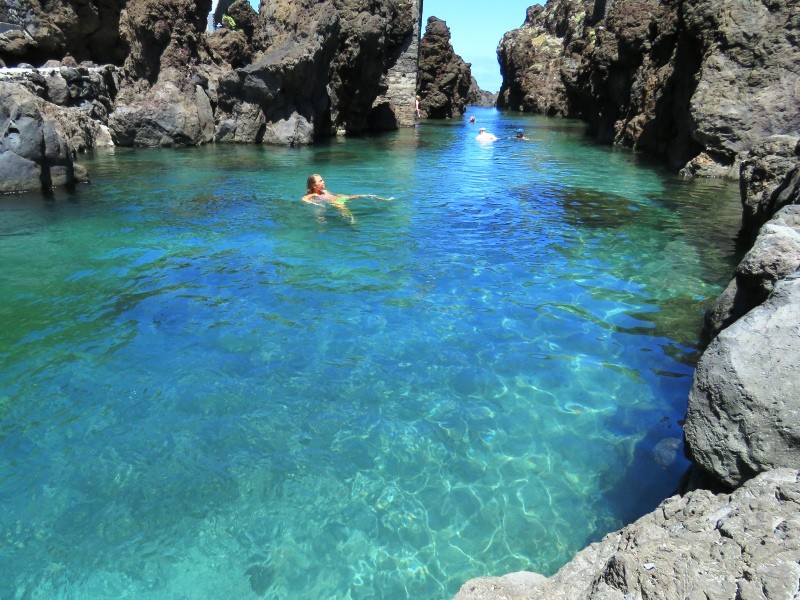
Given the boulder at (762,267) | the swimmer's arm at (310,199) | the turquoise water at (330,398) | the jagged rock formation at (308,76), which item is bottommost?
the turquoise water at (330,398)

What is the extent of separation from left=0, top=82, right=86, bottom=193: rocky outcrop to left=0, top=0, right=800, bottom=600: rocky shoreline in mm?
29

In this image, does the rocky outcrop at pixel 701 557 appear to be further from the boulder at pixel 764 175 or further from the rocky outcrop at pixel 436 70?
the rocky outcrop at pixel 436 70

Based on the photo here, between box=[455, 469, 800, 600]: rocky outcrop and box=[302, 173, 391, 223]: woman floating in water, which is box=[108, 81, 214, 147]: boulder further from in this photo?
box=[455, 469, 800, 600]: rocky outcrop

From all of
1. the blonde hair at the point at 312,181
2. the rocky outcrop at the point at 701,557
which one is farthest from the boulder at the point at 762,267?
the blonde hair at the point at 312,181

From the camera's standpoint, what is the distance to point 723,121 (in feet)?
49.2

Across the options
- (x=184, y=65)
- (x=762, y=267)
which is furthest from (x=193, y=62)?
(x=762, y=267)

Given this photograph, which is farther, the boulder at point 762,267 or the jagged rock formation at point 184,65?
the jagged rock formation at point 184,65

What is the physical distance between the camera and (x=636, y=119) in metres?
22.7

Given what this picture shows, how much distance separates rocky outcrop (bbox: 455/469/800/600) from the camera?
2.00 metres

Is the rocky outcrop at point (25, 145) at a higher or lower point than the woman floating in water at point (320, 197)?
higher

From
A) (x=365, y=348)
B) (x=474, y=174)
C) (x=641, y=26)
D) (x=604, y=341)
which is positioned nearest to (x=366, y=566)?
(x=365, y=348)

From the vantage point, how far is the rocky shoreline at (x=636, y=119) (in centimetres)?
236

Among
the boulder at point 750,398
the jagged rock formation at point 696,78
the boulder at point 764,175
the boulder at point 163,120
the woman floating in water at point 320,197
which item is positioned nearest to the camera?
the boulder at point 750,398

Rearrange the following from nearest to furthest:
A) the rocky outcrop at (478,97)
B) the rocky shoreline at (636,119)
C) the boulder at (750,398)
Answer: the rocky shoreline at (636,119) → the boulder at (750,398) → the rocky outcrop at (478,97)
